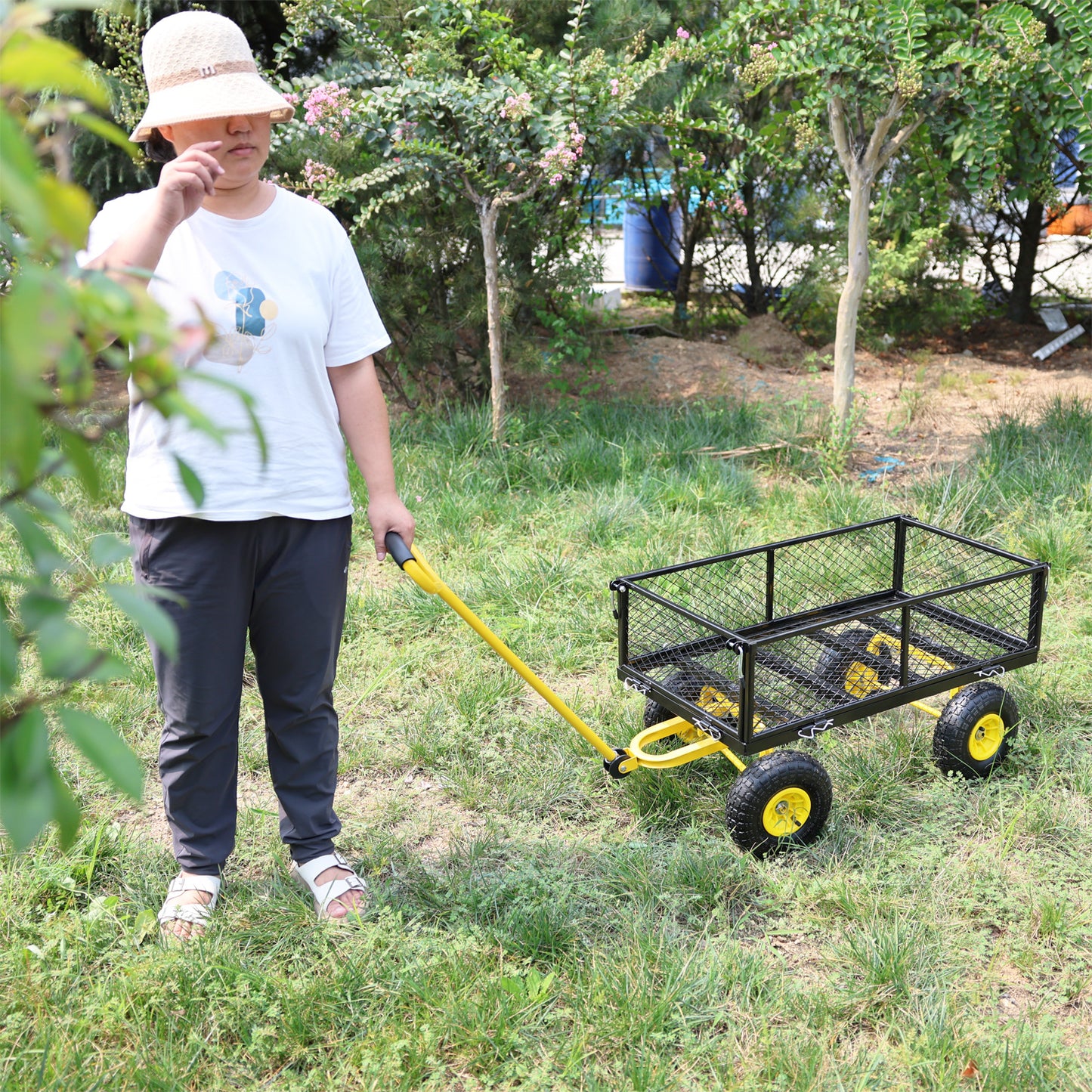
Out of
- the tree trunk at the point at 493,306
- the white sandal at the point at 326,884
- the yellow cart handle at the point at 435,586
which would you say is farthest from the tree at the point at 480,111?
the white sandal at the point at 326,884

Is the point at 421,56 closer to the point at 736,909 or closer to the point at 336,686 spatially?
the point at 336,686

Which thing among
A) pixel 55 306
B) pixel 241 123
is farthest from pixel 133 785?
pixel 241 123

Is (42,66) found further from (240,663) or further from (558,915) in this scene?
(558,915)

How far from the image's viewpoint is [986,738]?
3.32 metres

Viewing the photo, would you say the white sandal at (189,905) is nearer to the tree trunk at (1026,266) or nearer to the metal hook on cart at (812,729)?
the metal hook on cart at (812,729)

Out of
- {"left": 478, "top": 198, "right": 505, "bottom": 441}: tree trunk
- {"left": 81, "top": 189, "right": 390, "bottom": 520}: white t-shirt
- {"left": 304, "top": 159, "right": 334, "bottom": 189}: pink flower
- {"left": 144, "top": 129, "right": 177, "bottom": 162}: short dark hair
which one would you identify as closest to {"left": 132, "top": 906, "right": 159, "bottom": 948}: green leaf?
{"left": 81, "top": 189, "right": 390, "bottom": 520}: white t-shirt

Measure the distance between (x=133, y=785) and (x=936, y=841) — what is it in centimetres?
259

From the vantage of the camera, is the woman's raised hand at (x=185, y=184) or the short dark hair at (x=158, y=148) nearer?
the woman's raised hand at (x=185, y=184)

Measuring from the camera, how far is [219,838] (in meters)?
2.77

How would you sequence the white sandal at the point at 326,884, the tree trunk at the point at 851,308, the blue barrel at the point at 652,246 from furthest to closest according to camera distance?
the blue barrel at the point at 652,246 → the tree trunk at the point at 851,308 → the white sandal at the point at 326,884

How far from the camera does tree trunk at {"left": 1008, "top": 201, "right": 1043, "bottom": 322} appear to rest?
823cm

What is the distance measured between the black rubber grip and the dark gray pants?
0.33 feet

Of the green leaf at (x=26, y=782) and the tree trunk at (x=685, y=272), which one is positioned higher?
the green leaf at (x=26, y=782)

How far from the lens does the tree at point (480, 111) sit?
530 cm
